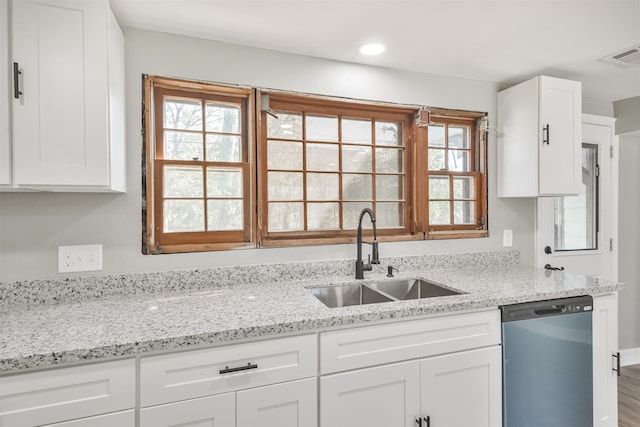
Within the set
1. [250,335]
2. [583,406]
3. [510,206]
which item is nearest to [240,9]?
[250,335]

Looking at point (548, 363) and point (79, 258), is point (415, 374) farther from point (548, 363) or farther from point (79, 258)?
point (79, 258)

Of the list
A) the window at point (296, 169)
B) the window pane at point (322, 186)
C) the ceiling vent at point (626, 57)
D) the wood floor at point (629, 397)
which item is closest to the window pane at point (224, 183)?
the window at point (296, 169)

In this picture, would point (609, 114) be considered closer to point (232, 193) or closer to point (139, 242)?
point (232, 193)

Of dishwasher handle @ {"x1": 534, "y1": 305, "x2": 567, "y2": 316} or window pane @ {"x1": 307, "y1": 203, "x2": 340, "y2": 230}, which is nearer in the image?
dishwasher handle @ {"x1": 534, "y1": 305, "x2": 567, "y2": 316}

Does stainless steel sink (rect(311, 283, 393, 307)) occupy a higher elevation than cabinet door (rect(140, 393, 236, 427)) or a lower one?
higher

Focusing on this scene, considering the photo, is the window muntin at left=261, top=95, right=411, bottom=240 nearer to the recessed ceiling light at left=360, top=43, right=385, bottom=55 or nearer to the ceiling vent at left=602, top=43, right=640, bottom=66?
the recessed ceiling light at left=360, top=43, right=385, bottom=55

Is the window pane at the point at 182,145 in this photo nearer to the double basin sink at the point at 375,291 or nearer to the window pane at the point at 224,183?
the window pane at the point at 224,183

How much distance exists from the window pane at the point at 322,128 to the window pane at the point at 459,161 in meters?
0.93

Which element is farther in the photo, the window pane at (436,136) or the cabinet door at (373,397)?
the window pane at (436,136)

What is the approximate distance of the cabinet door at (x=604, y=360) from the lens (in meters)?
1.88

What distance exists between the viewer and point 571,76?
2461mm

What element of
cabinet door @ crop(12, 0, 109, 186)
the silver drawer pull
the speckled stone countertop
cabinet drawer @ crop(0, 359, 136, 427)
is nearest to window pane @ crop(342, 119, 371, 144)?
the speckled stone countertop

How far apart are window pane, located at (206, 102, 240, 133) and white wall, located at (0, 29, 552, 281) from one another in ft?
0.50

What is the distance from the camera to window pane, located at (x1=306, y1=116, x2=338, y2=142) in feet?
7.11
